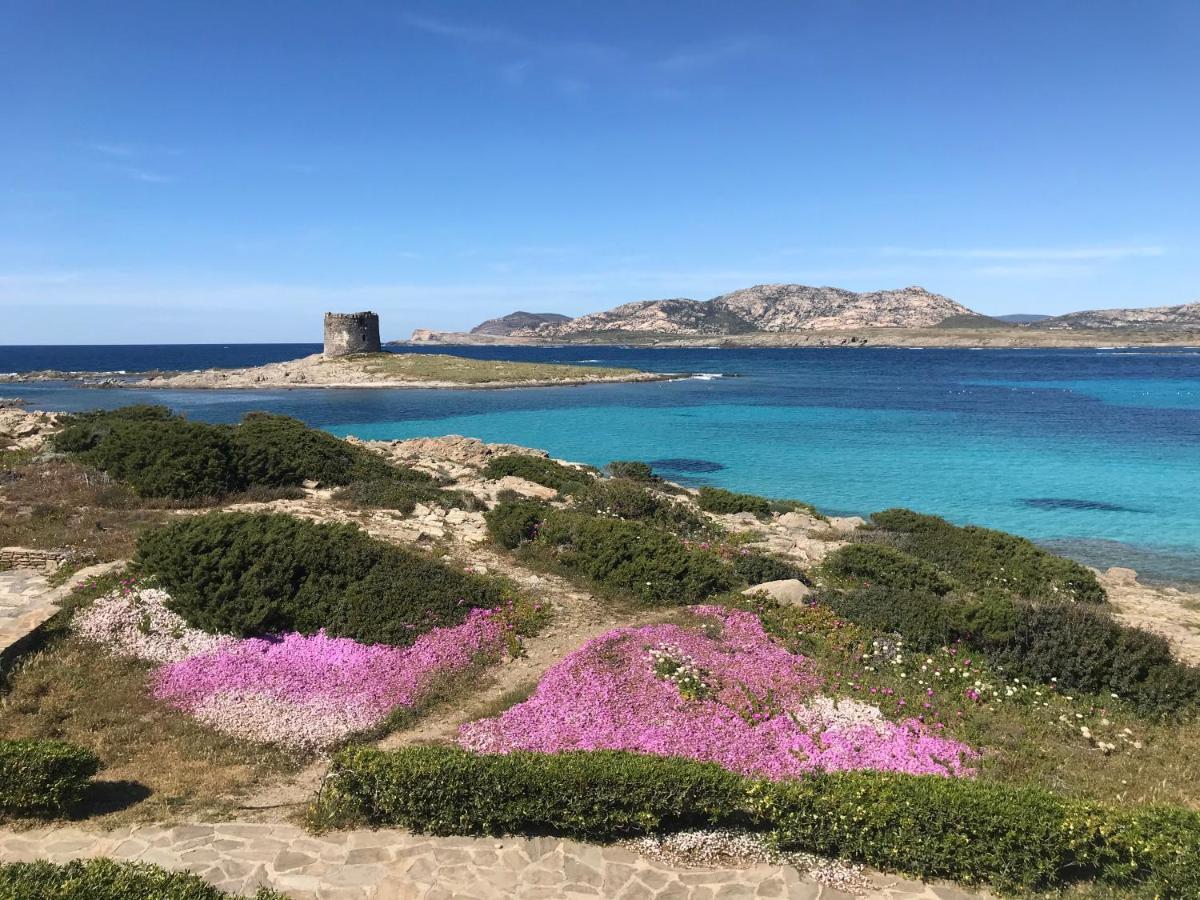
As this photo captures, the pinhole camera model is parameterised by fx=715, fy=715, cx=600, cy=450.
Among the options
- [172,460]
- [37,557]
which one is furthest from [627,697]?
[172,460]

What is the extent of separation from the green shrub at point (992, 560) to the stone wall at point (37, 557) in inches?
809

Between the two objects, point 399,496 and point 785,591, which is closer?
point 785,591

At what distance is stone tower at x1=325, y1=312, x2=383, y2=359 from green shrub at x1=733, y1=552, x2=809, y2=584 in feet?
334

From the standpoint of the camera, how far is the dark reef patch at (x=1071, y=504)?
29.4 meters

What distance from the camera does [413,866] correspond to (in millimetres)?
7395

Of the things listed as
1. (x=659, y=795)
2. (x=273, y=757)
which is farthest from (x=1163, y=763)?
(x=273, y=757)

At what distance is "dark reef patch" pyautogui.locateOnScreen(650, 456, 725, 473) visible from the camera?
39.0 m

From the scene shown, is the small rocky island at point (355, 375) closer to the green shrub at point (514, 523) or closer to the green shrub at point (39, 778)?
the green shrub at point (514, 523)

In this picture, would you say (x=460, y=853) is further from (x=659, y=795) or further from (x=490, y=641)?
(x=490, y=641)

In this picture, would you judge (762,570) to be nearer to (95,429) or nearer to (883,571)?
(883,571)

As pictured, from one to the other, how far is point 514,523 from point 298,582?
603 centimetres

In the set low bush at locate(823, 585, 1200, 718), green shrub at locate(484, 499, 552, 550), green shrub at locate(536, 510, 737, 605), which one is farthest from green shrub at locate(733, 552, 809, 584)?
green shrub at locate(484, 499, 552, 550)

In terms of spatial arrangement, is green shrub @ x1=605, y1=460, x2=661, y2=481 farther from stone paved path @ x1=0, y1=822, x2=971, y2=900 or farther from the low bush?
stone paved path @ x1=0, y1=822, x2=971, y2=900

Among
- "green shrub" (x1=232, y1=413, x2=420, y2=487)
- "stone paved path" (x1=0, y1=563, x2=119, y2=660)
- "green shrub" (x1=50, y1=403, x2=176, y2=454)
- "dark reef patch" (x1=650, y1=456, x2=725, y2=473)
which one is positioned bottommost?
"dark reef patch" (x1=650, y1=456, x2=725, y2=473)
